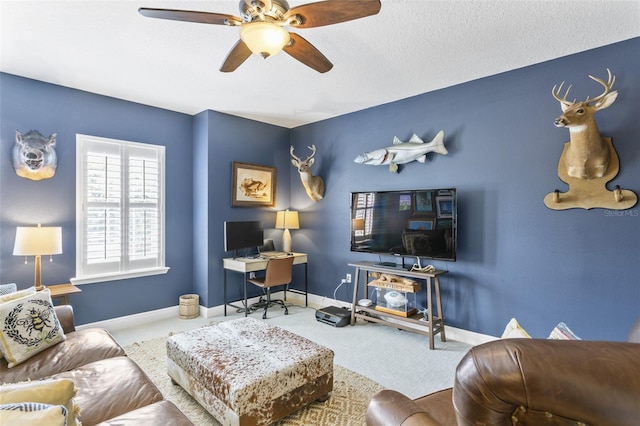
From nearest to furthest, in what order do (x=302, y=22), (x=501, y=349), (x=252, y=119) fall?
1. (x=501, y=349)
2. (x=302, y=22)
3. (x=252, y=119)

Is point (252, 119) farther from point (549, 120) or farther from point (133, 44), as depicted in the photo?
point (549, 120)

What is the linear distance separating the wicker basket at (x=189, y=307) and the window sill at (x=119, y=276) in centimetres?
45

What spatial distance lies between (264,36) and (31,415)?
1778 mm

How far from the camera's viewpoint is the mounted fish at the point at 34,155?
310 cm

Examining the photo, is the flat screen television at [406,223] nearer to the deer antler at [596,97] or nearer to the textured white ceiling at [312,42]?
the deer antler at [596,97]

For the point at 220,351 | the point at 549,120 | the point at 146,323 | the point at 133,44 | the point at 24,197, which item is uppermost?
the point at 133,44

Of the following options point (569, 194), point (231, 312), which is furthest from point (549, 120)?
point (231, 312)

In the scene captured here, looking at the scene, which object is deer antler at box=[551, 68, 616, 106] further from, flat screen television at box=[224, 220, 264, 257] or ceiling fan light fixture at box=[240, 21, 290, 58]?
flat screen television at box=[224, 220, 264, 257]

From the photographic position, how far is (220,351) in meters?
2.17

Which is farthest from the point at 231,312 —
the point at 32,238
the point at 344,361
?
the point at 32,238

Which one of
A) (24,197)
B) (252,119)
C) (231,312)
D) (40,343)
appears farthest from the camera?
(252,119)

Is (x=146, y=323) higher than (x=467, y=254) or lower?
lower

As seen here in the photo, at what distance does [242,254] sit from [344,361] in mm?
2220

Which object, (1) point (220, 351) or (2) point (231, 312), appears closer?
(1) point (220, 351)
